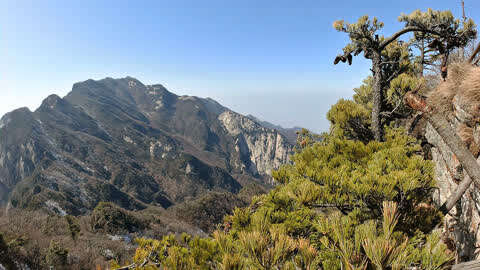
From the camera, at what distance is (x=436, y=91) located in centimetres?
493

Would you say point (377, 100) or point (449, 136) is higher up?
point (377, 100)

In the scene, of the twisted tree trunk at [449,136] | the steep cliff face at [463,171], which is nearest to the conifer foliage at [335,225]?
the twisted tree trunk at [449,136]

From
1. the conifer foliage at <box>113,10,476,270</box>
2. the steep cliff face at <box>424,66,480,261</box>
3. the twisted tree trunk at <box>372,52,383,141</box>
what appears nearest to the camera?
the conifer foliage at <box>113,10,476,270</box>

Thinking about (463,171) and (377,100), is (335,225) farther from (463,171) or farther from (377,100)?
(377,100)

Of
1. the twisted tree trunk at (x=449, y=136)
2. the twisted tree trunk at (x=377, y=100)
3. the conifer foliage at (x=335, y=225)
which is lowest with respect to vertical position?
the conifer foliage at (x=335, y=225)

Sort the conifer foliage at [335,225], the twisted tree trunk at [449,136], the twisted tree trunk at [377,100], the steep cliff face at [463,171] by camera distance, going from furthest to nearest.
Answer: the twisted tree trunk at [377,100] < the steep cliff face at [463,171] < the twisted tree trunk at [449,136] < the conifer foliage at [335,225]

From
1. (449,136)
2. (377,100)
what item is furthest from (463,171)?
(449,136)

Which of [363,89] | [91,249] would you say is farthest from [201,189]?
[363,89]

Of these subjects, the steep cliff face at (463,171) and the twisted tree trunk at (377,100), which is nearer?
the steep cliff face at (463,171)

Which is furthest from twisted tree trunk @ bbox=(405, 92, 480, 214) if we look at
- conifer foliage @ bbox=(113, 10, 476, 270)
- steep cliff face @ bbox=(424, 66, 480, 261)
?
steep cliff face @ bbox=(424, 66, 480, 261)

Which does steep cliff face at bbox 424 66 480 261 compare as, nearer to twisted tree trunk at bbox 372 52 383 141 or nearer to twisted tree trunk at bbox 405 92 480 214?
twisted tree trunk at bbox 372 52 383 141

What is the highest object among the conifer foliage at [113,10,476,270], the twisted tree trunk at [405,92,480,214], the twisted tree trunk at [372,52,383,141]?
the twisted tree trunk at [372,52,383,141]

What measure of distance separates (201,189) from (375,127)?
608 feet

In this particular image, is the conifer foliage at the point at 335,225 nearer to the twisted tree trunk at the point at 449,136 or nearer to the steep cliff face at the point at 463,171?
the twisted tree trunk at the point at 449,136
